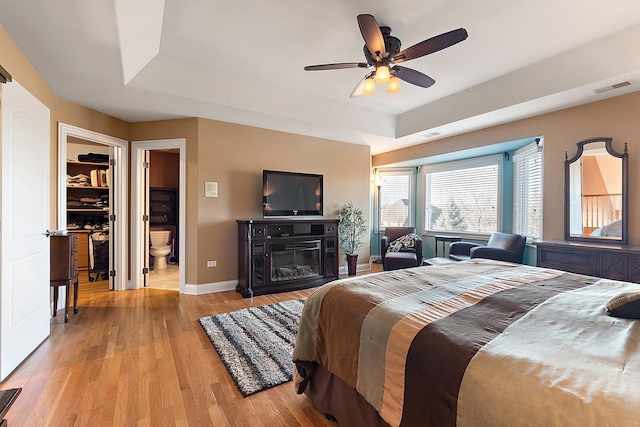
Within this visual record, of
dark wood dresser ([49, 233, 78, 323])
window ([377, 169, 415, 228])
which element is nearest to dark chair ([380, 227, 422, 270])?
window ([377, 169, 415, 228])

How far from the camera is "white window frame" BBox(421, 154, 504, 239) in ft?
16.0

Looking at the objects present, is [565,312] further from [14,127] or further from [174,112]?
[174,112]

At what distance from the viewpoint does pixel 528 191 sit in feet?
14.2

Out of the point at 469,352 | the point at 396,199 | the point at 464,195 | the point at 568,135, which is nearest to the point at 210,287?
the point at 469,352

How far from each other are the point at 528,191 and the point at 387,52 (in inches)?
130

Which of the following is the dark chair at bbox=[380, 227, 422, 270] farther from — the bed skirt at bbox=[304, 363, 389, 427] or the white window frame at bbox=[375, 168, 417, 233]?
the bed skirt at bbox=[304, 363, 389, 427]

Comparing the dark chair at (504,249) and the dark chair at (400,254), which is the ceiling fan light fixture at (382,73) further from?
the dark chair at (400,254)

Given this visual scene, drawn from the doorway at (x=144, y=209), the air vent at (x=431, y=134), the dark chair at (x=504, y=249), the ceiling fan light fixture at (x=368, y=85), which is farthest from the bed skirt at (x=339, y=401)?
the air vent at (x=431, y=134)

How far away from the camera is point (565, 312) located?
49.8 inches

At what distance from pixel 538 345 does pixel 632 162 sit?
10.9ft

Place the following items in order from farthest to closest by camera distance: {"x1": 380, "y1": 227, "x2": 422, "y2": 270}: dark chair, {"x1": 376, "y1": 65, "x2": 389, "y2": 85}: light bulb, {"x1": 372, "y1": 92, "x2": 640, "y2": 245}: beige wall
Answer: {"x1": 380, "y1": 227, "x2": 422, "y2": 270}: dark chair < {"x1": 372, "y1": 92, "x2": 640, "y2": 245}: beige wall < {"x1": 376, "y1": 65, "x2": 389, "y2": 85}: light bulb

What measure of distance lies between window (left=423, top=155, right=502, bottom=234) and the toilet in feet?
17.6

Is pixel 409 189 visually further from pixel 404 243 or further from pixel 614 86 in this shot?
pixel 614 86

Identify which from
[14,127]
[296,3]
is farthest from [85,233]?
[296,3]
